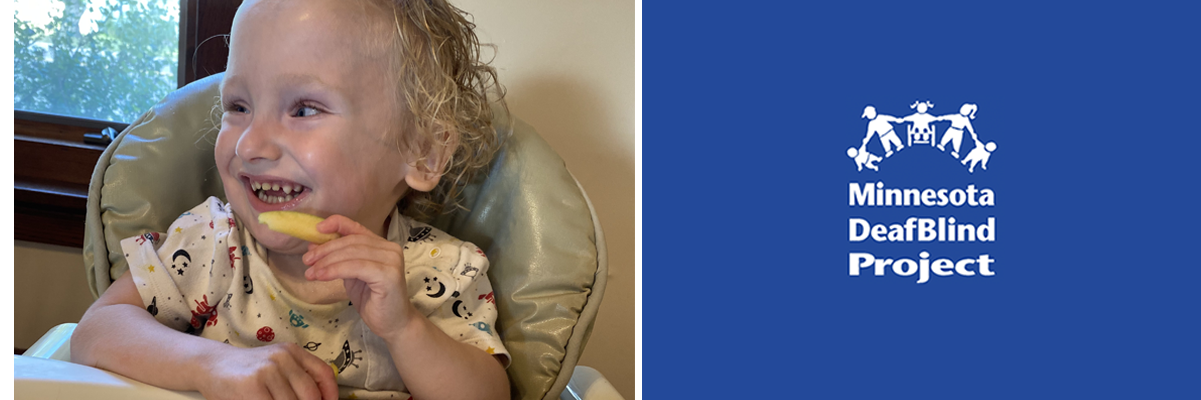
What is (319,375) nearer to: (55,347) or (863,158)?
(55,347)

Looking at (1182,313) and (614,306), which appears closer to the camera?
(1182,313)

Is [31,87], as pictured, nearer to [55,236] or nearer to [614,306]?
[55,236]

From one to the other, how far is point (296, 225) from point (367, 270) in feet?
0.24

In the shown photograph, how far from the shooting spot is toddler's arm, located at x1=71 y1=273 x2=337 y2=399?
1.95 feet

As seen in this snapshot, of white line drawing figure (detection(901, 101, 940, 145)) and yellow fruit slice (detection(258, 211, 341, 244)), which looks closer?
yellow fruit slice (detection(258, 211, 341, 244))

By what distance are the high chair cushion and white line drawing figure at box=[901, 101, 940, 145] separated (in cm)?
33

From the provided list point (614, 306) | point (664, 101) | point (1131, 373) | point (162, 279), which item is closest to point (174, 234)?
point (162, 279)

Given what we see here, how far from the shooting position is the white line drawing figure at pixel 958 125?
0.77 metres

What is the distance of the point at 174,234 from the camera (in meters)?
0.77

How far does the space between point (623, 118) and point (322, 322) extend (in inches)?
20.4

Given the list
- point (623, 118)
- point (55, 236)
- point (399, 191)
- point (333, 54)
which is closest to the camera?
point (333, 54)

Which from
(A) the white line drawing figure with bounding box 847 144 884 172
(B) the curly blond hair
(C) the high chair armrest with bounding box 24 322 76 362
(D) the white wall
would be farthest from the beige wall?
(D) the white wall

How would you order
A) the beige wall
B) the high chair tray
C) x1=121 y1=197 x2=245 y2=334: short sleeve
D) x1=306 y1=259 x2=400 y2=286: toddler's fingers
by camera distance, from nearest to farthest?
the high chair tray < x1=306 y1=259 x2=400 y2=286: toddler's fingers < x1=121 y1=197 x2=245 y2=334: short sleeve < the beige wall

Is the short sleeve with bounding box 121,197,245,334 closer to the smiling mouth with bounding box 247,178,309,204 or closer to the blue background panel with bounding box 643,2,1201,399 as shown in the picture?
the smiling mouth with bounding box 247,178,309,204
